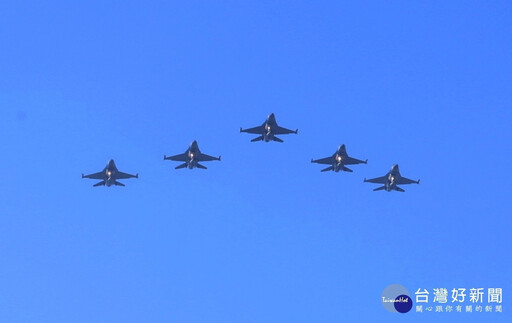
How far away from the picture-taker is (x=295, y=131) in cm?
18512

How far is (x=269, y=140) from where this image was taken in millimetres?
182625

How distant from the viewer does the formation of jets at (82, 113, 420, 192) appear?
598ft

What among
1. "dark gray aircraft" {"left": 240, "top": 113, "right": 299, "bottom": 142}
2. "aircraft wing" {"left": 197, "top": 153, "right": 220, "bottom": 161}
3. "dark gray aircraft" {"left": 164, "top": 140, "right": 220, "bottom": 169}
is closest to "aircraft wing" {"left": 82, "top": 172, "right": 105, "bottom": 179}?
"dark gray aircraft" {"left": 164, "top": 140, "right": 220, "bottom": 169}

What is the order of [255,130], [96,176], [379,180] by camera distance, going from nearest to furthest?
1. [255,130]
2. [96,176]
3. [379,180]

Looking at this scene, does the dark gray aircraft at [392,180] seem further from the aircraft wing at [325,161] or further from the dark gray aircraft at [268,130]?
the dark gray aircraft at [268,130]

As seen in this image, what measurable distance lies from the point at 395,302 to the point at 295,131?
49.4m

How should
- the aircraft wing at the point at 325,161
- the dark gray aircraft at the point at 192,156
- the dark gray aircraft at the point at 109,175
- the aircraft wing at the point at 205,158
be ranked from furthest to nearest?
the aircraft wing at the point at 325,161, the aircraft wing at the point at 205,158, the dark gray aircraft at the point at 109,175, the dark gray aircraft at the point at 192,156

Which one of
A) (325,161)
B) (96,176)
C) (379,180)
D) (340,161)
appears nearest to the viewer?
(340,161)

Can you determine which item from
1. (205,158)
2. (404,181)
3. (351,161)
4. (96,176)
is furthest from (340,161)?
(96,176)

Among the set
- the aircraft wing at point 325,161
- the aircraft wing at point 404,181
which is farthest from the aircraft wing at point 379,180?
the aircraft wing at point 325,161

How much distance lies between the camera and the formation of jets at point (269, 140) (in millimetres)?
182250

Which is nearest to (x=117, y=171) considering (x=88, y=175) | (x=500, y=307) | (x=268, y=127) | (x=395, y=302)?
(x=88, y=175)

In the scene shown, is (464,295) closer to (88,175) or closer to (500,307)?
(500,307)

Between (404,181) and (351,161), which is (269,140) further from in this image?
(404,181)
